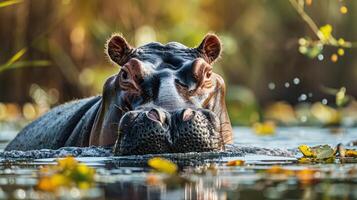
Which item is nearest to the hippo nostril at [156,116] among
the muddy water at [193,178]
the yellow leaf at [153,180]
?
the muddy water at [193,178]

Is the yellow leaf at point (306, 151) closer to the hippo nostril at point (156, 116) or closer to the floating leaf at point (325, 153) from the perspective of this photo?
the floating leaf at point (325, 153)

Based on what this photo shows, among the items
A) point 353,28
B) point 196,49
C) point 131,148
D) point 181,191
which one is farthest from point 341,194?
point 353,28

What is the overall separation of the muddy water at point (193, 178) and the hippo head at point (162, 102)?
0.10 m

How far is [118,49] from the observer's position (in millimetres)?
7770

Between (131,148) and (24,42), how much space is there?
8.85 metres

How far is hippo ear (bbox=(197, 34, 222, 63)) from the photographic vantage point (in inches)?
307

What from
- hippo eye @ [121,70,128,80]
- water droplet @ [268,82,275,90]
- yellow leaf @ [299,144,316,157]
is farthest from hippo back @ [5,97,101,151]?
water droplet @ [268,82,275,90]

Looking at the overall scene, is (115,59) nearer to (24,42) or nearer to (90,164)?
(90,164)

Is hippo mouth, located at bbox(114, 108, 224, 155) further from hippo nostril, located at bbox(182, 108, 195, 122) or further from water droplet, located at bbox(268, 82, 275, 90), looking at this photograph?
water droplet, located at bbox(268, 82, 275, 90)

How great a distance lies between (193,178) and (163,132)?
119 cm

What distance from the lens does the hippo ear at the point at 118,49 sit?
303 inches

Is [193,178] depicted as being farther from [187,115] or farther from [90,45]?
[90,45]

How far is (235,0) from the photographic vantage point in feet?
62.2

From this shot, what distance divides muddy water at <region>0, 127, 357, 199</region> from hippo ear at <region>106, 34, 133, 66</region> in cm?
90
